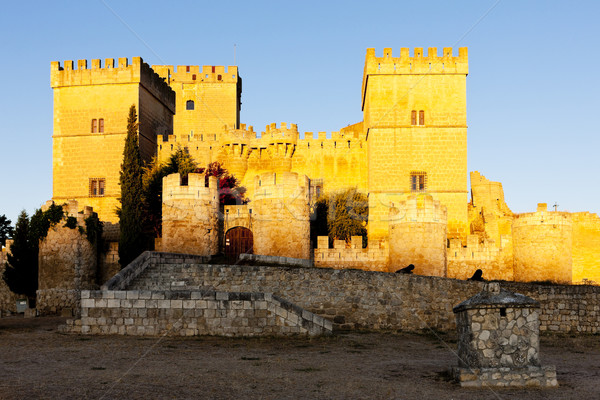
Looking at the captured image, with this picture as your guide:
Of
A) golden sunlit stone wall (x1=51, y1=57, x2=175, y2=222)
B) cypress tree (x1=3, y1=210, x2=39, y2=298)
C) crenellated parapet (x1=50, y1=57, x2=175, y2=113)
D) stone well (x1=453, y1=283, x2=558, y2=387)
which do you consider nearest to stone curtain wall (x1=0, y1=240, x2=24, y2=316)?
cypress tree (x1=3, y1=210, x2=39, y2=298)

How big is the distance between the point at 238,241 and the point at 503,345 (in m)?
18.9

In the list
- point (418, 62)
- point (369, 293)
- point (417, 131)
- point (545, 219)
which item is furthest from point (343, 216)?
point (369, 293)

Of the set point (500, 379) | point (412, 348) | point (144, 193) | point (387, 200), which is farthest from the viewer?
point (387, 200)

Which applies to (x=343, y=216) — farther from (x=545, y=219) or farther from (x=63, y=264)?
(x=63, y=264)

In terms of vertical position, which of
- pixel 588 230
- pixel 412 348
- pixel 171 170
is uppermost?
pixel 171 170

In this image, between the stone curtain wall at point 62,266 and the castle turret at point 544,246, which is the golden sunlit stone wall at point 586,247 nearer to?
the castle turret at point 544,246

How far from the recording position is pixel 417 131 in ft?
105

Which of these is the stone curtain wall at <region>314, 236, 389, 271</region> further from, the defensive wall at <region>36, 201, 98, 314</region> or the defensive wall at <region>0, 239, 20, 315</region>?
the defensive wall at <region>0, 239, 20, 315</region>

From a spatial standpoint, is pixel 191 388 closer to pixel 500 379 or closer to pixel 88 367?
pixel 88 367

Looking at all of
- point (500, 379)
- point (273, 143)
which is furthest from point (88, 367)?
point (273, 143)

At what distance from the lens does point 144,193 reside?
29.5 meters

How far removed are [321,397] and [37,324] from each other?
37.5 feet

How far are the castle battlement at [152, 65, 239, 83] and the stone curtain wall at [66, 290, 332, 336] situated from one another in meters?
34.7

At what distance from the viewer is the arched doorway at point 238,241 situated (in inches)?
1100
